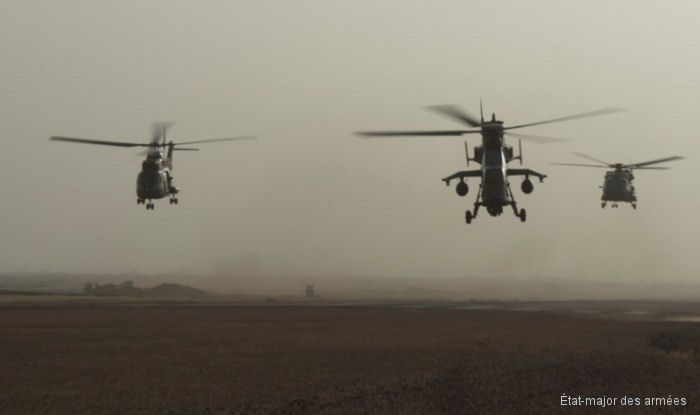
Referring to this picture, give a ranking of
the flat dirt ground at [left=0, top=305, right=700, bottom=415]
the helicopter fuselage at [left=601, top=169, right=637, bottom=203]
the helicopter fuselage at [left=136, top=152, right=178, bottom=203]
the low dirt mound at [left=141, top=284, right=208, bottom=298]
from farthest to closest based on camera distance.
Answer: the low dirt mound at [left=141, top=284, right=208, bottom=298]
the helicopter fuselage at [left=601, top=169, right=637, bottom=203]
the helicopter fuselage at [left=136, top=152, right=178, bottom=203]
the flat dirt ground at [left=0, top=305, right=700, bottom=415]

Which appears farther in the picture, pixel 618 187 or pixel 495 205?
pixel 618 187

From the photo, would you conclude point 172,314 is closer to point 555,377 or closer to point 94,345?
point 94,345

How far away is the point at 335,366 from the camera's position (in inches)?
1720

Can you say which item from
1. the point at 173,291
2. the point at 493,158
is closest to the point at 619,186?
the point at 493,158

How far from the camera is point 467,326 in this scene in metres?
66.2

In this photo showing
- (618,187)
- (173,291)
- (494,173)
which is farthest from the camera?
(173,291)

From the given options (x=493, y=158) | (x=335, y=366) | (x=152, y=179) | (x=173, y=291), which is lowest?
(x=335, y=366)

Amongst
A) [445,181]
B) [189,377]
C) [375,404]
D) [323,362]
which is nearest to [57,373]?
[189,377]

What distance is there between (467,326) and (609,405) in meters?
28.6

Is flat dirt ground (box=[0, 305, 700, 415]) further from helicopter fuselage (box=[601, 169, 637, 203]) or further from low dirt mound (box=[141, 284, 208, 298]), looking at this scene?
low dirt mound (box=[141, 284, 208, 298])

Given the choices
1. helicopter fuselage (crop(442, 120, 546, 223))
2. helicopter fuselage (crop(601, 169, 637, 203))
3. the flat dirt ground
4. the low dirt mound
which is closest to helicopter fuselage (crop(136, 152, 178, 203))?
the flat dirt ground

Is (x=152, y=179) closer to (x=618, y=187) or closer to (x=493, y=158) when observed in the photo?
(x=493, y=158)

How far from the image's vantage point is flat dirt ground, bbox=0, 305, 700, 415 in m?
35.2

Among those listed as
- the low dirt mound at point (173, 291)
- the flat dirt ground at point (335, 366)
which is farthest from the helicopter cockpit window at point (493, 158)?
the low dirt mound at point (173, 291)
